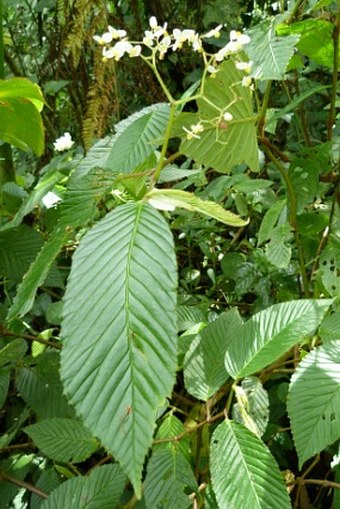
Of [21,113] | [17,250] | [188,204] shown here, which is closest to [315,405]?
[188,204]

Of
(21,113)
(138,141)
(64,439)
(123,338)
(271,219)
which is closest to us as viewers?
(123,338)

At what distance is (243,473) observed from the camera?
635 millimetres

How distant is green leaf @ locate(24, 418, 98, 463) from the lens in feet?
2.74

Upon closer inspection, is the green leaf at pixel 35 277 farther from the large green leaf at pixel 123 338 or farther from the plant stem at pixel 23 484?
the plant stem at pixel 23 484

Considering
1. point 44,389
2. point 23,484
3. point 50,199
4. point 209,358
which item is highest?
point 50,199

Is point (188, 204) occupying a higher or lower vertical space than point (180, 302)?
higher

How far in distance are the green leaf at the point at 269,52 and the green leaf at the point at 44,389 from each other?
568 mm

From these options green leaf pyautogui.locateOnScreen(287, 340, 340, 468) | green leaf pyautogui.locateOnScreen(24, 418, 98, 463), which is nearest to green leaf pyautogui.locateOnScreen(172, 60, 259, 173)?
green leaf pyautogui.locateOnScreen(287, 340, 340, 468)

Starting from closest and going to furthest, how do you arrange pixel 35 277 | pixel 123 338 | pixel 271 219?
pixel 123 338 < pixel 35 277 < pixel 271 219

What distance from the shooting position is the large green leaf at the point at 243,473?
62 cm

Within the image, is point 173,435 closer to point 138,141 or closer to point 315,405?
point 315,405

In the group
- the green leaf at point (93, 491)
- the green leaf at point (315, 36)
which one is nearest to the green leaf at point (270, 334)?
the green leaf at point (93, 491)

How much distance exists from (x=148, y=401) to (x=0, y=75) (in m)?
0.99

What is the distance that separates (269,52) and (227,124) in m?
0.10
